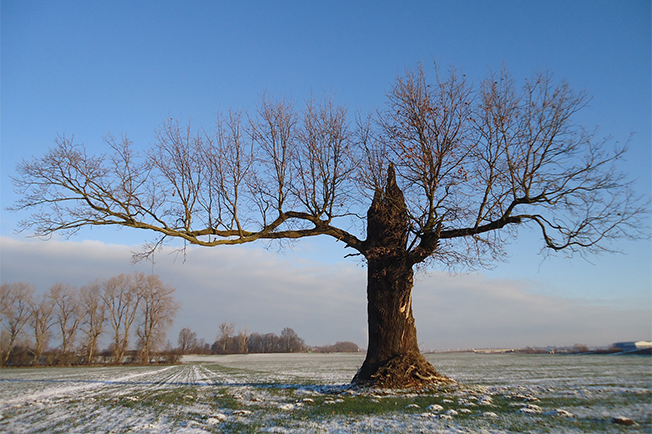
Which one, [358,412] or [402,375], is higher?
[402,375]

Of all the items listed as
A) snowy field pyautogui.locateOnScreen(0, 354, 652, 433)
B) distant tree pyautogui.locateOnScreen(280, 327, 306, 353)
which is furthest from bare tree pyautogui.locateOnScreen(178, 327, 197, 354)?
snowy field pyautogui.locateOnScreen(0, 354, 652, 433)

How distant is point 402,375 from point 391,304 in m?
1.97

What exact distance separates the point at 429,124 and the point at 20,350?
6844 centimetres

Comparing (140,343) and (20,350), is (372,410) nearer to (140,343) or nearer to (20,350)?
(140,343)

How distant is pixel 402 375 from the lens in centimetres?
987

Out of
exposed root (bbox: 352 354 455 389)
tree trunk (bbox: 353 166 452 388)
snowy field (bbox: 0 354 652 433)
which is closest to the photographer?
snowy field (bbox: 0 354 652 433)

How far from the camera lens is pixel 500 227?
1030cm

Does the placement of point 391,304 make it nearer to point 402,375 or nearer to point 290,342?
point 402,375

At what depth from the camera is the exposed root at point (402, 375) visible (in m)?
9.73

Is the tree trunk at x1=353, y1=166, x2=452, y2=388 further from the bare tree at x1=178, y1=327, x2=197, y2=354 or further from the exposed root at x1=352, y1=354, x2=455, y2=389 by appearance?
the bare tree at x1=178, y1=327, x2=197, y2=354

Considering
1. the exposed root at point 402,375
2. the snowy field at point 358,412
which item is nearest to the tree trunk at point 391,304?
the exposed root at point 402,375

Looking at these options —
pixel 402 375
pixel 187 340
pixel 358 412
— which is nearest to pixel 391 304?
pixel 402 375

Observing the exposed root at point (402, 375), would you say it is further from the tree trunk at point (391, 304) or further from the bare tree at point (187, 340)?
the bare tree at point (187, 340)

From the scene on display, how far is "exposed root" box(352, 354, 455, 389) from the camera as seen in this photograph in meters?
9.73
